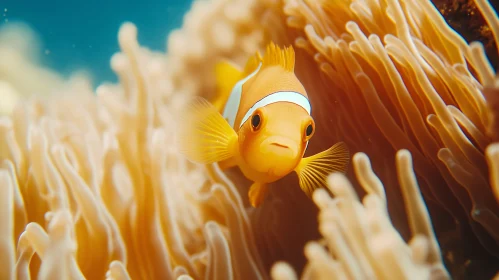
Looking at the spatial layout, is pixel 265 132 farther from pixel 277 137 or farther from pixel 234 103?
pixel 234 103

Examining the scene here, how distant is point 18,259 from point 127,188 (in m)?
0.35

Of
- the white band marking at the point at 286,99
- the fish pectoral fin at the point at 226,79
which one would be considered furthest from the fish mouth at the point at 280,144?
the fish pectoral fin at the point at 226,79

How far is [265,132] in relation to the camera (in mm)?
810

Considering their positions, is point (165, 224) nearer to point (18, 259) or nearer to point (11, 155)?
point (18, 259)

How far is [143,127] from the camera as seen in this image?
3.26 feet

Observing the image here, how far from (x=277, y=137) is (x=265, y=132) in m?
0.04

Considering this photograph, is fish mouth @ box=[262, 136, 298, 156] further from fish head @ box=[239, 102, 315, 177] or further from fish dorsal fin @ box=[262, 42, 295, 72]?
fish dorsal fin @ box=[262, 42, 295, 72]

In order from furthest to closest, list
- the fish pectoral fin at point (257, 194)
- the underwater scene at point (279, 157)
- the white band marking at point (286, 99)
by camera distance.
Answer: the fish pectoral fin at point (257, 194), the white band marking at point (286, 99), the underwater scene at point (279, 157)

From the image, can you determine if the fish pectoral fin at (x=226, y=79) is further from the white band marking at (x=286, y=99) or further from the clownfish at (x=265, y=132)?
the white band marking at (x=286, y=99)

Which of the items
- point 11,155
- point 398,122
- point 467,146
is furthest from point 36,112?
point 467,146

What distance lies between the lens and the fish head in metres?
0.79

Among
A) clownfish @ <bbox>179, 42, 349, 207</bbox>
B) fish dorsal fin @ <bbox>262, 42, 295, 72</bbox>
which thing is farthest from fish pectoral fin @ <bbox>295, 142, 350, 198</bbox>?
fish dorsal fin @ <bbox>262, 42, 295, 72</bbox>

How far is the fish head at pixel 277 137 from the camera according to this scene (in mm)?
787

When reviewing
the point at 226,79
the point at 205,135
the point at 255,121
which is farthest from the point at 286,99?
the point at 226,79
